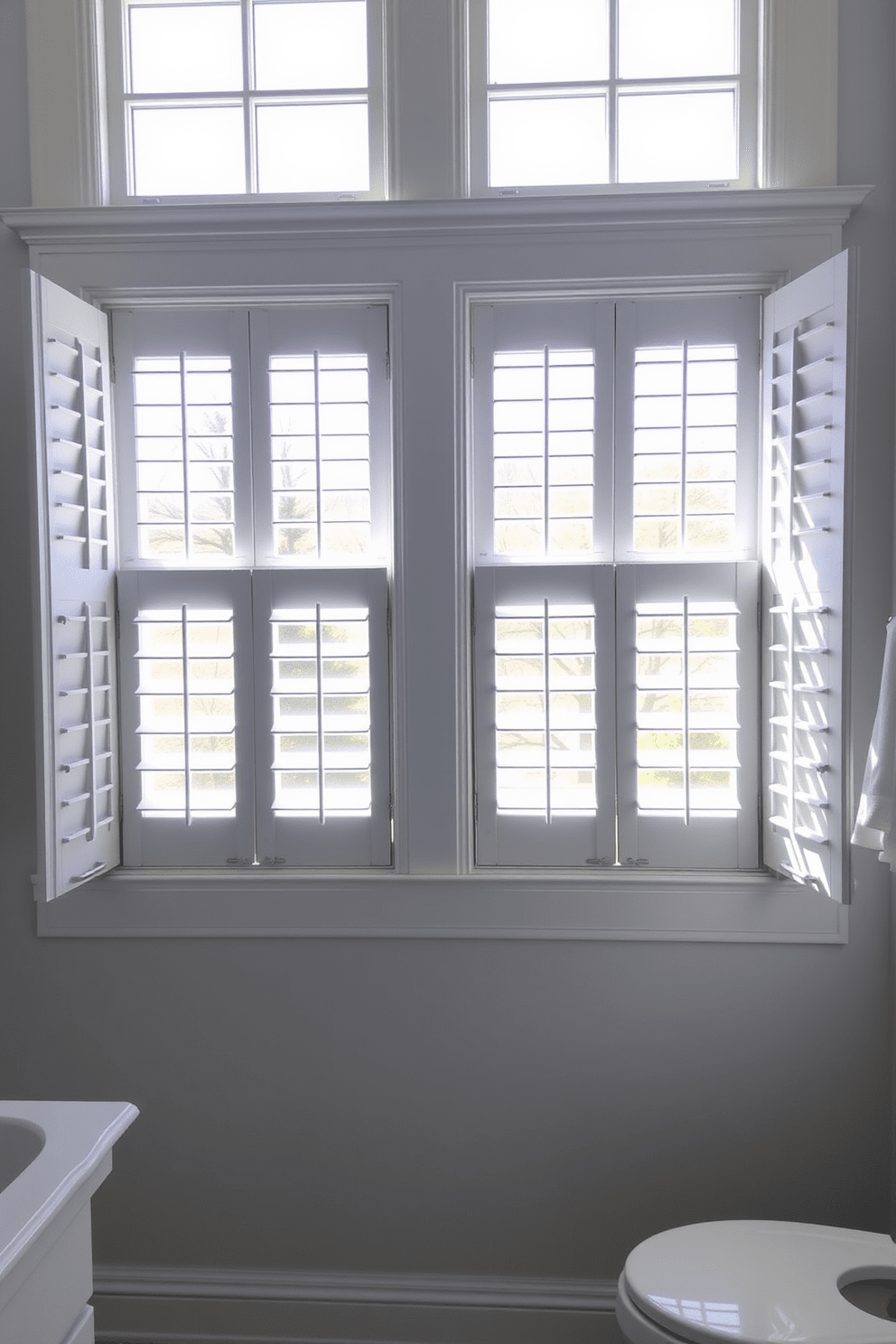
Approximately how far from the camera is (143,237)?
6.55 ft

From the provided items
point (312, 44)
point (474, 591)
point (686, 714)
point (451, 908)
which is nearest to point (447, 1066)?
point (451, 908)

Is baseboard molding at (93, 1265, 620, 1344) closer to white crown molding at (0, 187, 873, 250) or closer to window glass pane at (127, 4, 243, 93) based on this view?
white crown molding at (0, 187, 873, 250)

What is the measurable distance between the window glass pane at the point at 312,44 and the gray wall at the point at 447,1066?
1.62 feet

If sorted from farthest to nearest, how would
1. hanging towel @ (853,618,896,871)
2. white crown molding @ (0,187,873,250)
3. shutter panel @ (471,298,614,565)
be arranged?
shutter panel @ (471,298,614,565) → white crown molding @ (0,187,873,250) → hanging towel @ (853,618,896,871)

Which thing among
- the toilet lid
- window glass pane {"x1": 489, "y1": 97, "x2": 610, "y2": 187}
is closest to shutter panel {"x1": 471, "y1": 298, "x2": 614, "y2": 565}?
window glass pane {"x1": 489, "y1": 97, "x2": 610, "y2": 187}

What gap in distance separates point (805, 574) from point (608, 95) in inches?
41.3

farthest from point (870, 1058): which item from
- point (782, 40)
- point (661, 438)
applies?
point (782, 40)

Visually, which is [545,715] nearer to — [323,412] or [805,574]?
[805,574]

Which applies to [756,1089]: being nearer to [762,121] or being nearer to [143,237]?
[762,121]

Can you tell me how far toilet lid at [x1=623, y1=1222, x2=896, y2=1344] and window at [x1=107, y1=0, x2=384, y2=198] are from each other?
2012mm

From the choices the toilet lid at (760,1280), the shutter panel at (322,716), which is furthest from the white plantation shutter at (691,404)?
the toilet lid at (760,1280)

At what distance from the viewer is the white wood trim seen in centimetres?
193

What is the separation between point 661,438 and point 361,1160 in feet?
5.21

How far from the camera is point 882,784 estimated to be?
64.3 inches
